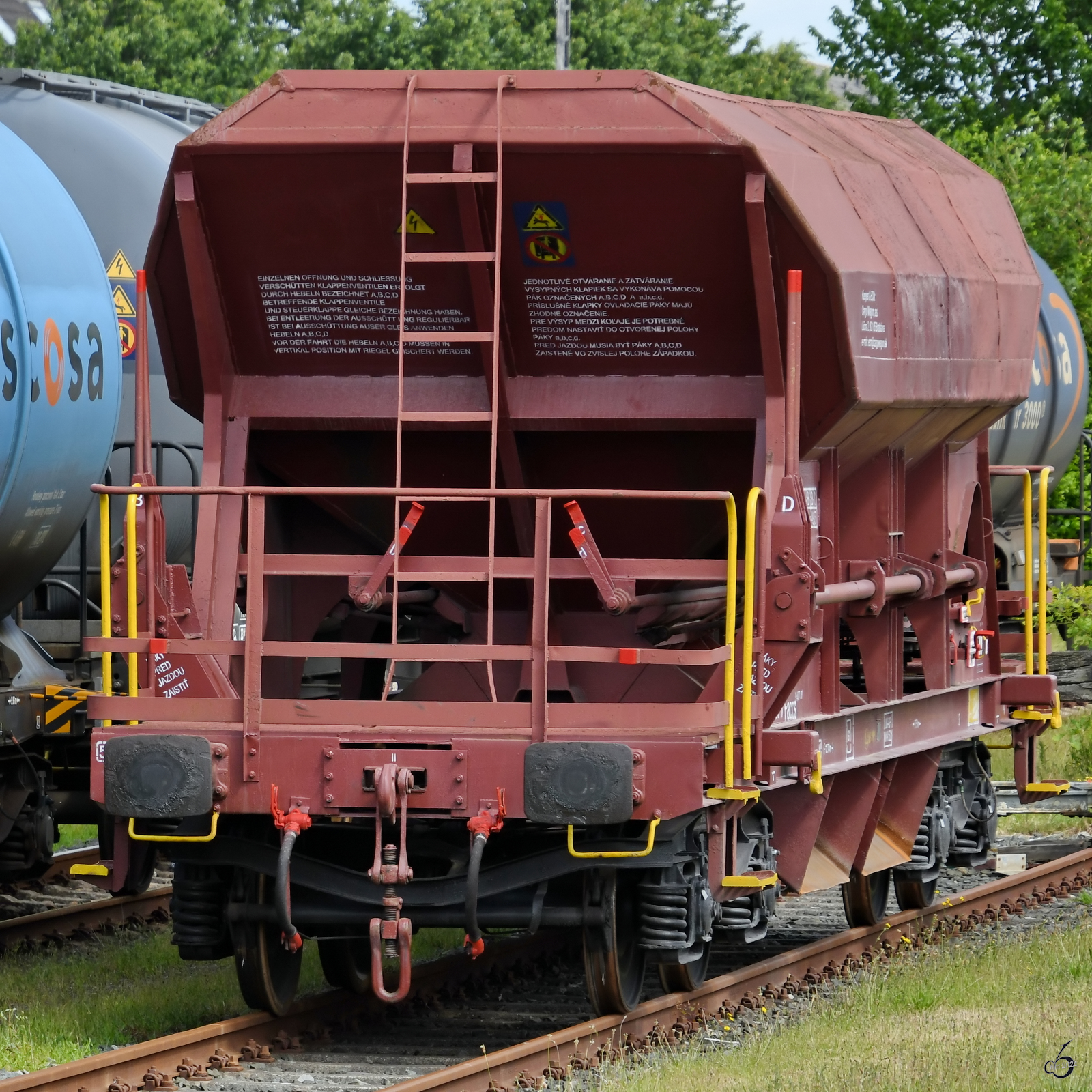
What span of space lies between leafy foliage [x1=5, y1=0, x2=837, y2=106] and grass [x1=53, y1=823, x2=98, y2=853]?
22679 mm

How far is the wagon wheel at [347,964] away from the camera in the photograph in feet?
28.7

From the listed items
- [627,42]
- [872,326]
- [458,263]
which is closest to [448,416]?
[458,263]

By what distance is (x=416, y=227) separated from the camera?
8172 mm

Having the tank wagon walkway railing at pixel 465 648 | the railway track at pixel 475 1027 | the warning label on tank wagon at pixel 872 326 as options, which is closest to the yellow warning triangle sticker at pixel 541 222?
the tank wagon walkway railing at pixel 465 648

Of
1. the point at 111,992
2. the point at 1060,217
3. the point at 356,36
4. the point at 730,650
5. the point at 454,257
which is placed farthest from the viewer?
the point at 356,36

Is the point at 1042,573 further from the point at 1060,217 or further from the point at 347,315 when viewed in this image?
the point at 1060,217

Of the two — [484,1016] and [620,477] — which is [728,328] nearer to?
[620,477]

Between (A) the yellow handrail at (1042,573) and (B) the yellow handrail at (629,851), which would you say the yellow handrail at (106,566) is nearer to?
(B) the yellow handrail at (629,851)

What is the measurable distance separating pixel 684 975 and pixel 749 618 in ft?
6.26

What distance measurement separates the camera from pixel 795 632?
775 centimetres

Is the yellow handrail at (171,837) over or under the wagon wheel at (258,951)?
over

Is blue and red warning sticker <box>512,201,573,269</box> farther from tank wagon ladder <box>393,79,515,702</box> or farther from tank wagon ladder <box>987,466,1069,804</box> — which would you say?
tank wagon ladder <box>987,466,1069,804</box>

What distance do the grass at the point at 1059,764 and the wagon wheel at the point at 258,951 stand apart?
24.9 feet

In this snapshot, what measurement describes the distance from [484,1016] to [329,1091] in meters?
1.60
